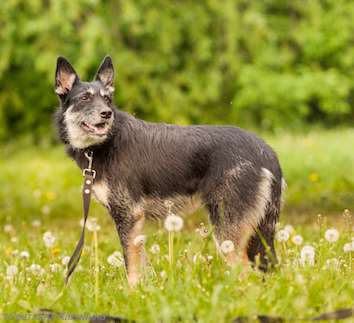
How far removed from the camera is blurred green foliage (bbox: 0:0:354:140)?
14.9m

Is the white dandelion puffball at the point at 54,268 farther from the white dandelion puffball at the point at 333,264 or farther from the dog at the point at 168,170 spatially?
the white dandelion puffball at the point at 333,264

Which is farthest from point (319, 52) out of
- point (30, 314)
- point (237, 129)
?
point (30, 314)

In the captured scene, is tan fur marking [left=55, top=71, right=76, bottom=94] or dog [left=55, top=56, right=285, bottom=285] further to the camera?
tan fur marking [left=55, top=71, right=76, bottom=94]

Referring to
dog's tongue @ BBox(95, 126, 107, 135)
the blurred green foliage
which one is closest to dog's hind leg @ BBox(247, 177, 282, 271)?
dog's tongue @ BBox(95, 126, 107, 135)

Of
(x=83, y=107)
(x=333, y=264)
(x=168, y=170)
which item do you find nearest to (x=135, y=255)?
(x=168, y=170)

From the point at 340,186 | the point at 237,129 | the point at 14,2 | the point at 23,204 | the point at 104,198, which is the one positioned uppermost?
the point at 14,2

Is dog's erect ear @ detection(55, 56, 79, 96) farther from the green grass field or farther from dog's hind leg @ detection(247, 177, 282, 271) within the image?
dog's hind leg @ detection(247, 177, 282, 271)

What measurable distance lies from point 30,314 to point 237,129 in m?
2.18

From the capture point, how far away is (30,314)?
3906 millimetres

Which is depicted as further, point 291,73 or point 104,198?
point 291,73

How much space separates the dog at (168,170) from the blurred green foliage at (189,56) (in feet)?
29.1

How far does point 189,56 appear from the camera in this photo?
57.7ft

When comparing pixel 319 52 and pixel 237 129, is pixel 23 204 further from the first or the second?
pixel 319 52

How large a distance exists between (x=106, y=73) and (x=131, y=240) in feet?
4.56
